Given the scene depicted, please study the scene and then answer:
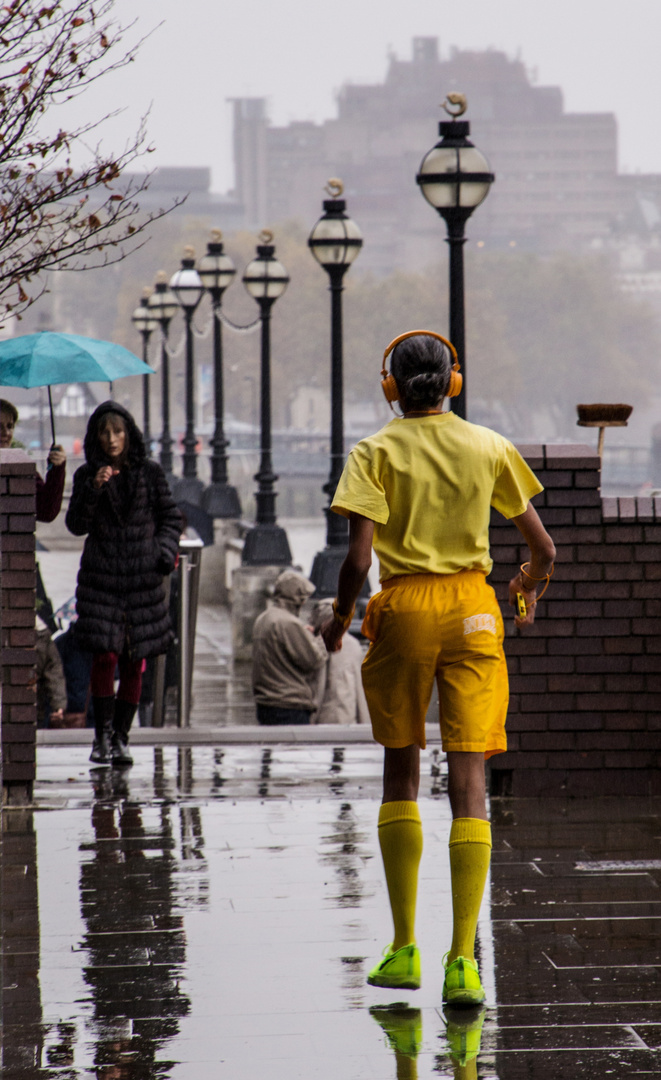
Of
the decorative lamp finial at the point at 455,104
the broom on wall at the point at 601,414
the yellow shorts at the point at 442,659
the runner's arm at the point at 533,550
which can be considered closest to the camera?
the yellow shorts at the point at 442,659

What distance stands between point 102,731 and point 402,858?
3.61 metres

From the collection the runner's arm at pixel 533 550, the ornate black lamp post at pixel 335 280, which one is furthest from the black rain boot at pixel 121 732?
the ornate black lamp post at pixel 335 280

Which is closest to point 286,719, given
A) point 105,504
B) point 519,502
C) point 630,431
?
point 105,504

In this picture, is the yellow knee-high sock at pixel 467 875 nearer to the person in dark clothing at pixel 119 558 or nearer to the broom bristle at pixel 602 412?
the person in dark clothing at pixel 119 558

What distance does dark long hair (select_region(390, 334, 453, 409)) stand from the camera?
14.0 feet

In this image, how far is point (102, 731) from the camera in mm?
7680

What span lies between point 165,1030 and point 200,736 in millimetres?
4433

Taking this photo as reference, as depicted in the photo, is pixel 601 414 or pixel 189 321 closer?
pixel 601 414

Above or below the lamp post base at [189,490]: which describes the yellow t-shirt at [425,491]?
below

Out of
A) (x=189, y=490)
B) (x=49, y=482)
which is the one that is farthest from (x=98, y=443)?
(x=189, y=490)

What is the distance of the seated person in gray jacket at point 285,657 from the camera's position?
1065 centimetres

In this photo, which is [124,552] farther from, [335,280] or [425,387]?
[335,280]

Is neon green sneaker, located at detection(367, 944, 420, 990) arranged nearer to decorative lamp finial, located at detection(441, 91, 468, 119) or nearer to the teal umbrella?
the teal umbrella

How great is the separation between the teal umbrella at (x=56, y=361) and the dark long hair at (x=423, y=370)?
12.4 feet
